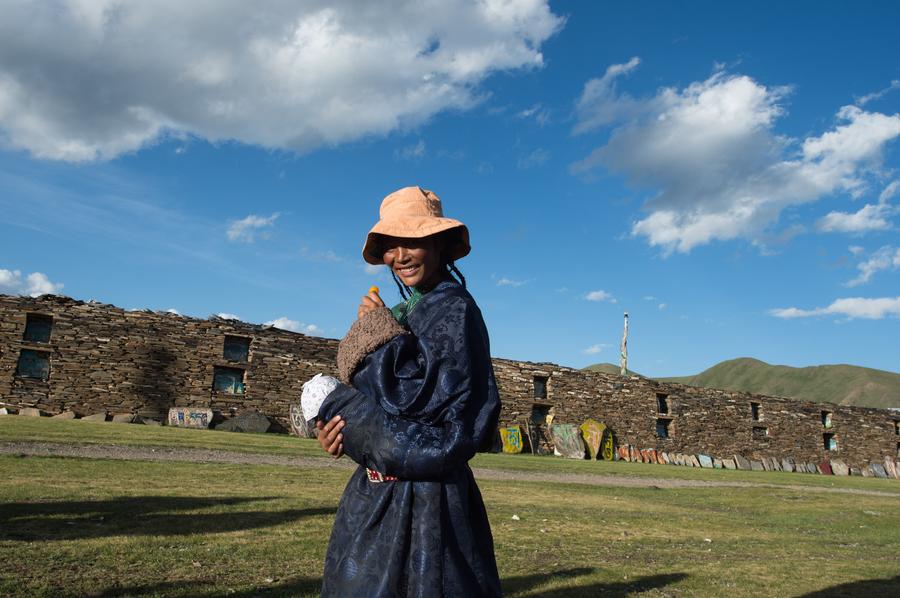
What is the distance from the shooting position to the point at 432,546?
200 cm

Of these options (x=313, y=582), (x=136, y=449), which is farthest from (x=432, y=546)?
(x=136, y=449)

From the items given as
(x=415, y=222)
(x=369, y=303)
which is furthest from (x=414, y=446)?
(x=415, y=222)

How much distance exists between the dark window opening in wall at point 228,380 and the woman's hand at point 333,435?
26.3 m

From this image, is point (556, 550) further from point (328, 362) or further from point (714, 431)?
point (714, 431)

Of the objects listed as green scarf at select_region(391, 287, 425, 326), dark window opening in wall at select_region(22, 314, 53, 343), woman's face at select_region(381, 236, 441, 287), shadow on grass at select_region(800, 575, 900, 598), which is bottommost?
shadow on grass at select_region(800, 575, 900, 598)

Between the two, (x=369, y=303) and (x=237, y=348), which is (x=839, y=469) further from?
(x=369, y=303)

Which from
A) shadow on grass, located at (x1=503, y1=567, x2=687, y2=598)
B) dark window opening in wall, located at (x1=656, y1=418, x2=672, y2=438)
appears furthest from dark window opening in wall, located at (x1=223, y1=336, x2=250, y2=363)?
shadow on grass, located at (x1=503, y1=567, x2=687, y2=598)

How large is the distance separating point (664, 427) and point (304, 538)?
35226 millimetres

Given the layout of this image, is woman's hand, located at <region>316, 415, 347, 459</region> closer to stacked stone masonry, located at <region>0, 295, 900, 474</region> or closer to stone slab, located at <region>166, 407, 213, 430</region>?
stone slab, located at <region>166, 407, 213, 430</region>

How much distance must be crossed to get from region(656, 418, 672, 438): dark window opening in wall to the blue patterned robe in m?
38.1

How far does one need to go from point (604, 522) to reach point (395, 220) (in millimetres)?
7961

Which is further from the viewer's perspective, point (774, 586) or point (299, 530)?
point (299, 530)

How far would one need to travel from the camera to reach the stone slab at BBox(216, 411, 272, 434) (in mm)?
25594

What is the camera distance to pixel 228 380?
27078mm
